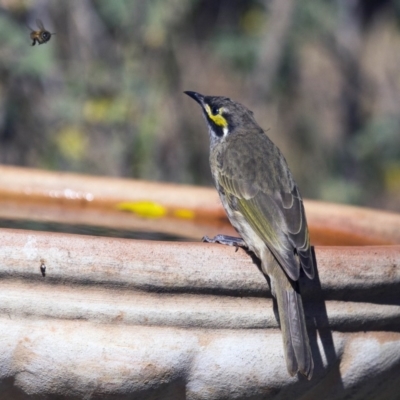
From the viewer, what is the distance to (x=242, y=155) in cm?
432

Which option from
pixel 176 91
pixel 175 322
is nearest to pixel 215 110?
pixel 175 322

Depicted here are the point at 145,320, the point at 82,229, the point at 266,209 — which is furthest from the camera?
the point at 82,229

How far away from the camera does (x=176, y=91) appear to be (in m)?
8.68

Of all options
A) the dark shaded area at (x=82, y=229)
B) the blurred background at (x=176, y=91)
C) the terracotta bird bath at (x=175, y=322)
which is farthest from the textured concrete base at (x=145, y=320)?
the blurred background at (x=176, y=91)

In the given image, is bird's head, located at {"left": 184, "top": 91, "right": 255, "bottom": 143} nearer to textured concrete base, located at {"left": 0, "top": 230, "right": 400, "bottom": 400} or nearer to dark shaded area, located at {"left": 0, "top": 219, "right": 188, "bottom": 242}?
dark shaded area, located at {"left": 0, "top": 219, "right": 188, "bottom": 242}

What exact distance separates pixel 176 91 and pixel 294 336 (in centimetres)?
591

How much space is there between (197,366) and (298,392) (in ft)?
1.38

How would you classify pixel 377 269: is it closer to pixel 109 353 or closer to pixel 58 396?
pixel 109 353

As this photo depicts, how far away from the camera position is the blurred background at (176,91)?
8.09m

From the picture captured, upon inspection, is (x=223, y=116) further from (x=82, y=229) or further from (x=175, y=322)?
(x=175, y=322)

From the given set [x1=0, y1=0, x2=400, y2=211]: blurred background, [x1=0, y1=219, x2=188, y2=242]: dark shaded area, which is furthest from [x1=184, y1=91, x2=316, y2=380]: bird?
[x1=0, y1=0, x2=400, y2=211]: blurred background

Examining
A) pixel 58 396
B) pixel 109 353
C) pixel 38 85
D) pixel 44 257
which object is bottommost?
pixel 38 85

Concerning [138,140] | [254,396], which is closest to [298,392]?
[254,396]

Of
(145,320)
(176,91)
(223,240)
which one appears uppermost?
(145,320)
